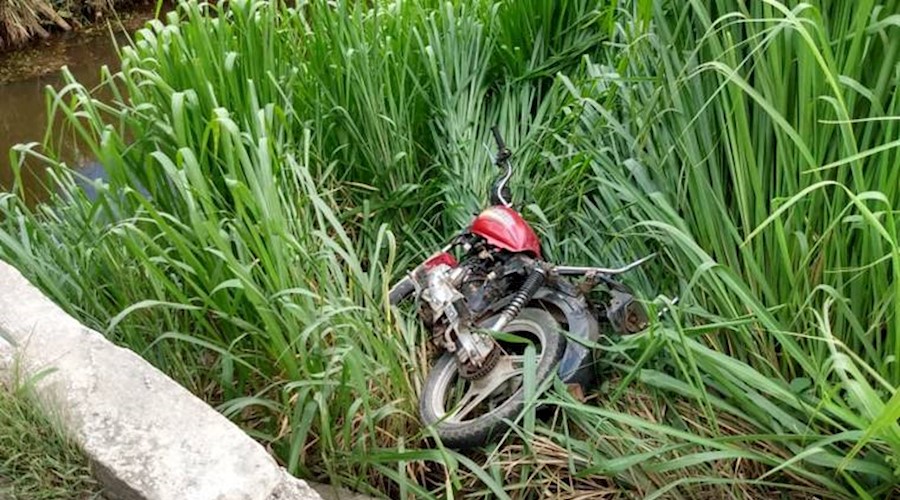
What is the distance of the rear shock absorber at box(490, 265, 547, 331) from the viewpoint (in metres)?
1.75

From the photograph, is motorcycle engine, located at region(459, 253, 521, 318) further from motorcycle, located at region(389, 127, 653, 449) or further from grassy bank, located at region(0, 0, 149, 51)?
grassy bank, located at region(0, 0, 149, 51)

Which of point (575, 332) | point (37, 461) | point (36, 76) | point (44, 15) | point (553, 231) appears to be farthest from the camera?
point (44, 15)

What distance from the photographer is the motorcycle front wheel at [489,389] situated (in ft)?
5.30

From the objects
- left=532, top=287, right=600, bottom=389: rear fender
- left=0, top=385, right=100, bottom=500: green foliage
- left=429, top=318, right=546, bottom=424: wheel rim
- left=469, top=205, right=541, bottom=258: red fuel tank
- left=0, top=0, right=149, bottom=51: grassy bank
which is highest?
left=0, top=385, right=100, bottom=500: green foliage

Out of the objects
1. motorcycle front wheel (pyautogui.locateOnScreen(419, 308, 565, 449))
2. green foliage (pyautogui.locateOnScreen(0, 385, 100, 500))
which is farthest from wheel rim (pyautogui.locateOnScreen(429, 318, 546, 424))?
green foliage (pyautogui.locateOnScreen(0, 385, 100, 500))

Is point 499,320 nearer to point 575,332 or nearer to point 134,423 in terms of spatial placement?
point 575,332

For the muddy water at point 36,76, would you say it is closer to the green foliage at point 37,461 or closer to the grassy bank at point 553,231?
the grassy bank at point 553,231

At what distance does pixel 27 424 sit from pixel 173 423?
22 centimetres

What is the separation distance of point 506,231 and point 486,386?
1.07 feet

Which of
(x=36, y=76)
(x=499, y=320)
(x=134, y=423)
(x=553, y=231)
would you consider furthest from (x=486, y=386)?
(x=36, y=76)

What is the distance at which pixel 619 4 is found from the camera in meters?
2.37

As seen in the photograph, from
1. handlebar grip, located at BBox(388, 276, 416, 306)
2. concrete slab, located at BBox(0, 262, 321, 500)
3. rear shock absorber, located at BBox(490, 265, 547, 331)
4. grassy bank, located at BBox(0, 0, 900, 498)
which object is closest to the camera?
concrete slab, located at BBox(0, 262, 321, 500)

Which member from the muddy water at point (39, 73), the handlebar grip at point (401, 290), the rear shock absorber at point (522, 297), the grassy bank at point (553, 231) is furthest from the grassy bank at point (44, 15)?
the rear shock absorber at point (522, 297)

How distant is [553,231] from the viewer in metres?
2.02
